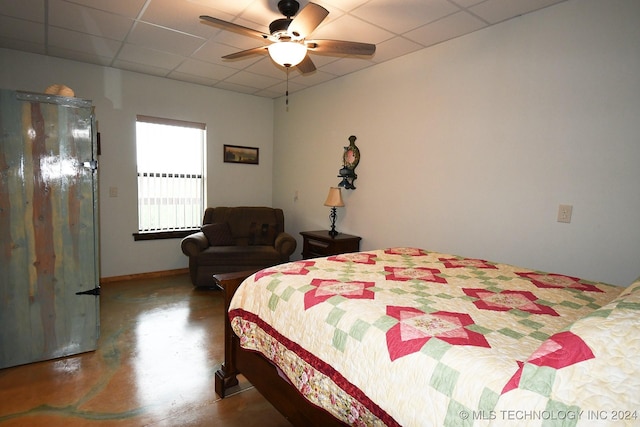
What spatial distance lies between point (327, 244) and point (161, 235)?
2312 millimetres

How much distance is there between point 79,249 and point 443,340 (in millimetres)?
2505

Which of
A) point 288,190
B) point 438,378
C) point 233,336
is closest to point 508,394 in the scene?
point 438,378

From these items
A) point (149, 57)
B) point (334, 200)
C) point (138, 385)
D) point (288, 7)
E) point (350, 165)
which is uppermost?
point (149, 57)

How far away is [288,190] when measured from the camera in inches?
199

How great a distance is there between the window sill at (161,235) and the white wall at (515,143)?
2.39 metres

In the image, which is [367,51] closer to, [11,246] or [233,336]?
[233,336]

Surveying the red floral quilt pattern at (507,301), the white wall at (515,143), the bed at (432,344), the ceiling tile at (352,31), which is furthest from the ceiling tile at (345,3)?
the red floral quilt pattern at (507,301)

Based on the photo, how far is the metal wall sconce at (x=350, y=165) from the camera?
3.86m

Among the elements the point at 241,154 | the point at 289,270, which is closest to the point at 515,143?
the point at 289,270

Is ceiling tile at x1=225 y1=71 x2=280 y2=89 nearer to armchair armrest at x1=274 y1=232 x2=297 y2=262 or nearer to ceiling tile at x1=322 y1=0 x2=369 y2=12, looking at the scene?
ceiling tile at x1=322 y1=0 x2=369 y2=12

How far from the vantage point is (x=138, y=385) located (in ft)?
6.86

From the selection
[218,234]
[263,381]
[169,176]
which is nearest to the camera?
[263,381]

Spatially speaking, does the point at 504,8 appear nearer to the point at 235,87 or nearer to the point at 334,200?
the point at 334,200

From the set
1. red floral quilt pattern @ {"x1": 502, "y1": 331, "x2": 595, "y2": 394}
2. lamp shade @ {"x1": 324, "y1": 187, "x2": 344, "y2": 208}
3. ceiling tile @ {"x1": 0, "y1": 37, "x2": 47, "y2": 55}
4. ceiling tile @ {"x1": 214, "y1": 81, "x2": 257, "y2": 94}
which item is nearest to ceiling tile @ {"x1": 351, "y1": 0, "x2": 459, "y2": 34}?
lamp shade @ {"x1": 324, "y1": 187, "x2": 344, "y2": 208}
